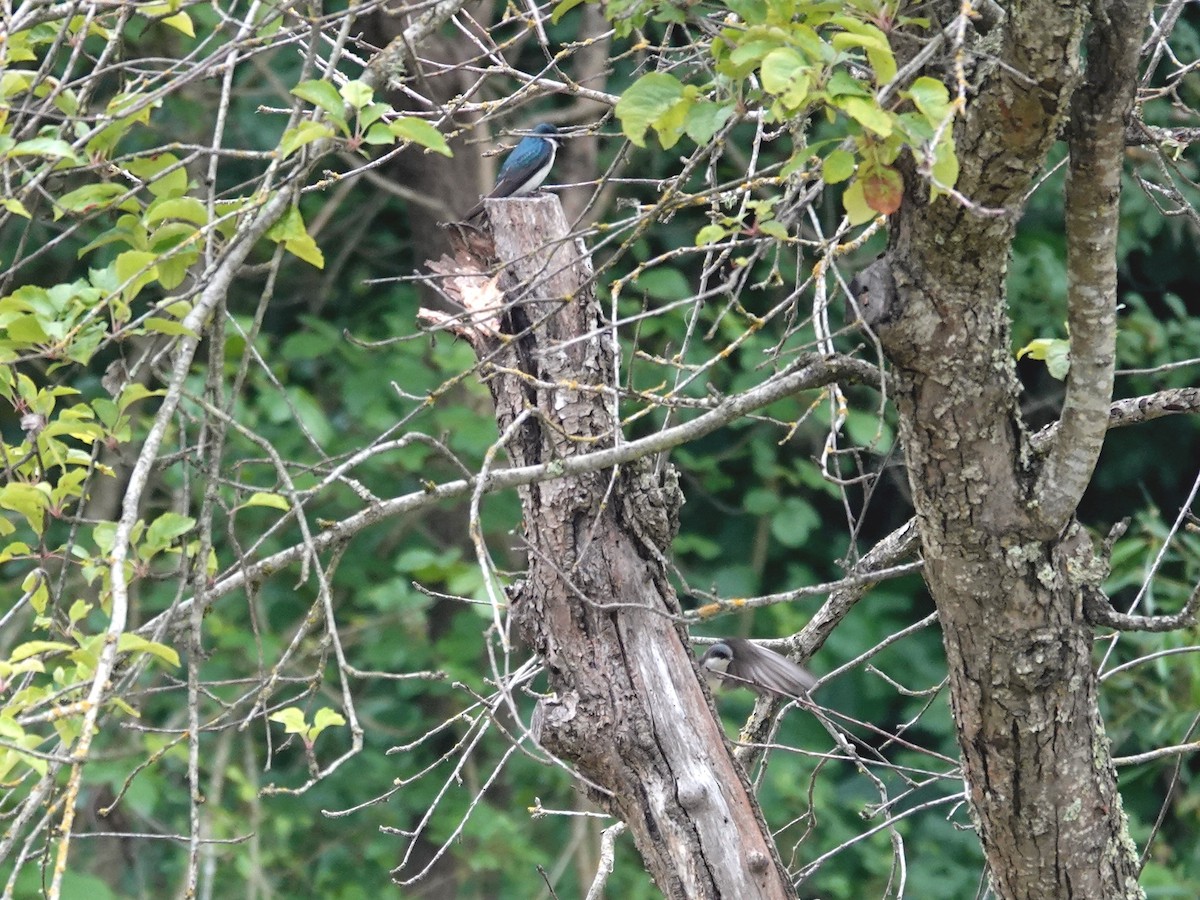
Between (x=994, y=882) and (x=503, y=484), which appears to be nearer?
(x=503, y=484)

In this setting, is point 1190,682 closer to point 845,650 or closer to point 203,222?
point 845,650

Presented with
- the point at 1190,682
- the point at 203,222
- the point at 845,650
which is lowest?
the point at 845,650

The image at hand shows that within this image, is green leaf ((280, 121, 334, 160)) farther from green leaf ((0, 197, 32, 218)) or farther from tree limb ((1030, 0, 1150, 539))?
tree limb ((1030, 0, 1150, 539))

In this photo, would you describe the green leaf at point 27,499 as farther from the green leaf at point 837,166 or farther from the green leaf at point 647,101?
the green leaf at point 837,166

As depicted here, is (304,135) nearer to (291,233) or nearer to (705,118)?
(291,233)

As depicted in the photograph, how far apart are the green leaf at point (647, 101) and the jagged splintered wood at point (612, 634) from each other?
58 centimetres

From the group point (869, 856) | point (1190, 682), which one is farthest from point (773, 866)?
point (869, 856)

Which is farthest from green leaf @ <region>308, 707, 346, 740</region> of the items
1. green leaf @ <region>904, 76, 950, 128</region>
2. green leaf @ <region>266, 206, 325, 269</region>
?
green leaf @ <region>904, 76, 950, 128</region>

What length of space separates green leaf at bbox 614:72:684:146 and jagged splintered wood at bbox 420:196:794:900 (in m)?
0.58

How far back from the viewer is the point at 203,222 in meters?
1.68

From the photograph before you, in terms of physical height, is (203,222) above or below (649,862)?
above

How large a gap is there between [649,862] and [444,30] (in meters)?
3.45

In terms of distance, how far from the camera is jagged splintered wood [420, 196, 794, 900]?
2.16 metres

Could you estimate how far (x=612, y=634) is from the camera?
2191 millimetres
